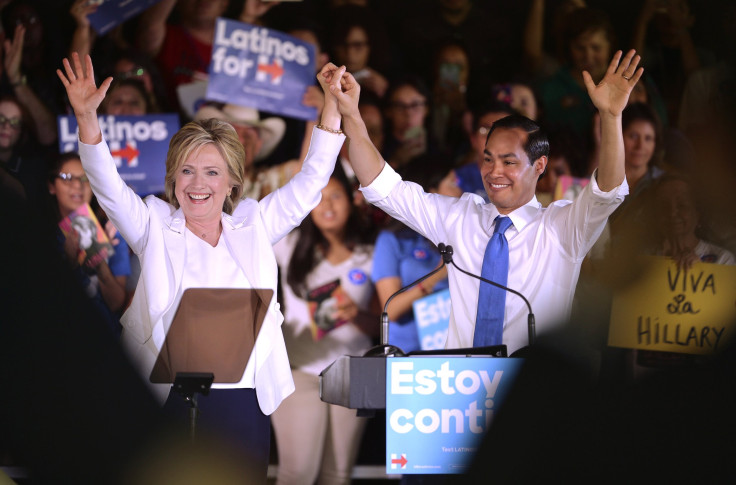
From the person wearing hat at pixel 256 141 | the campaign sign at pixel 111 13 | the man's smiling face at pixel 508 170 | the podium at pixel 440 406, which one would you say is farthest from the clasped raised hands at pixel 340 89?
the campaign sign at pixel 111 13

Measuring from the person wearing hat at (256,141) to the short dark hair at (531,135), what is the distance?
68.3 inches

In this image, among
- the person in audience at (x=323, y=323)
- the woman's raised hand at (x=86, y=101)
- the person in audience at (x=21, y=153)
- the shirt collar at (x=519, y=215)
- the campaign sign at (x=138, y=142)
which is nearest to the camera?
the woman's raised hand at (x=86, y=101)

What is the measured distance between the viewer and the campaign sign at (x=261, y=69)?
4715 millimetres

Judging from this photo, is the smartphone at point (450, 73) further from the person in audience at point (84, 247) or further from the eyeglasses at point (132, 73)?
the person in audience at point (84, 247)

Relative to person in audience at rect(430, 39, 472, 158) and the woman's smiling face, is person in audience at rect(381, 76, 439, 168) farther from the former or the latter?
the woman's smiling face

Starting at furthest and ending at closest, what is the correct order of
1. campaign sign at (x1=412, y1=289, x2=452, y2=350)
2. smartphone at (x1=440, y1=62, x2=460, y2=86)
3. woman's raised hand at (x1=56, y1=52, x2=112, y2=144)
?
smartphone at (x1=440, y1=62, x2=460, y2=86) → campaign sign at (x1=412, y1=289, x2=452, y2=350) → woman's raised hand at (x1=56, y1=52, x2=112, y2=144)

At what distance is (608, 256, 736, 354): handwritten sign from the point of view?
3826 mm

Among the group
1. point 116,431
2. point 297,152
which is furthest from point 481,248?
point 297,152

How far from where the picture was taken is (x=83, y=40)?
4.69 meters

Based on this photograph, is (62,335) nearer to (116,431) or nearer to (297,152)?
(116,431)

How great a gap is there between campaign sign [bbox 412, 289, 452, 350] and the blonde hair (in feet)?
5.68

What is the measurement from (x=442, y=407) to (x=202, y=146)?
111 cm

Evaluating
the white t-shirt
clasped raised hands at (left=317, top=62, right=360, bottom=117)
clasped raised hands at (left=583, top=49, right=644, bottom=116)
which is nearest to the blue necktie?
clasped raised hands at (left=583, top=49, right=644, bottom=116)

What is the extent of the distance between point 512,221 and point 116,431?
143 centimetres
